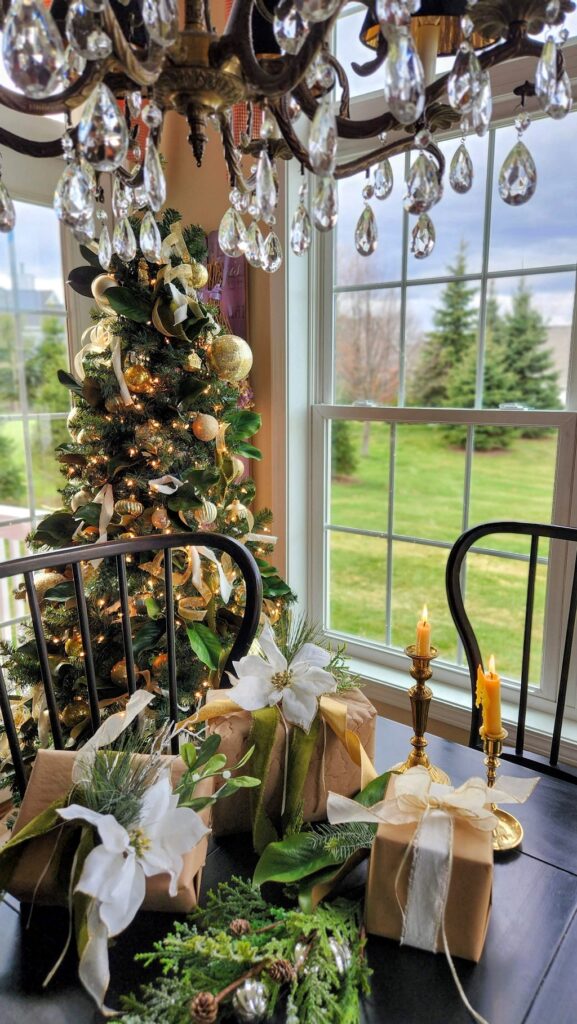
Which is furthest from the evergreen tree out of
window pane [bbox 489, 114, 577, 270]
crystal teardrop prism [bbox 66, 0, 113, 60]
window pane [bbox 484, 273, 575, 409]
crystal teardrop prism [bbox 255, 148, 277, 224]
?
crystal teardrop prism [bbox 66, 0, 113, 60]

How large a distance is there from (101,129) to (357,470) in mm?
2056

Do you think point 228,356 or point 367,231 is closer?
point 367,231

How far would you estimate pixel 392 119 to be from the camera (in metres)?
0.76

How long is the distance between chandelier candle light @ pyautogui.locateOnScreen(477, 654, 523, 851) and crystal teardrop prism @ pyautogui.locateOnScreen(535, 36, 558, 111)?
672 millimetres

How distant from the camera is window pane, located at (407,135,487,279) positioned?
175 cm

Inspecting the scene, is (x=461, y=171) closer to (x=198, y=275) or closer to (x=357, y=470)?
(x=198, y=275)

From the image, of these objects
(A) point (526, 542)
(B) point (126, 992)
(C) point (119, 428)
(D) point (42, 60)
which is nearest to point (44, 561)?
(C) point (119, 428)

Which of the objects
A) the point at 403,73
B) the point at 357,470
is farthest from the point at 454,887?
the point at 357,470

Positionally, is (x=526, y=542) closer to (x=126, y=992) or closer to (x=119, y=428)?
(x=119, y=428)

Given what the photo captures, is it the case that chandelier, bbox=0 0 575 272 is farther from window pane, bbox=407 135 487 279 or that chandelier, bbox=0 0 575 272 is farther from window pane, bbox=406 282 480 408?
window pane, bbox=406 282 480 408

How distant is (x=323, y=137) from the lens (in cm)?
59

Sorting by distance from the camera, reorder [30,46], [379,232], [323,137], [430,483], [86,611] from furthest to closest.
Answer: [430,483], [379,232], [86,611], [323,137], [30,46]

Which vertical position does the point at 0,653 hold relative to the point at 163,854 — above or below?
below

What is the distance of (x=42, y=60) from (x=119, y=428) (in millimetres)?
1061
